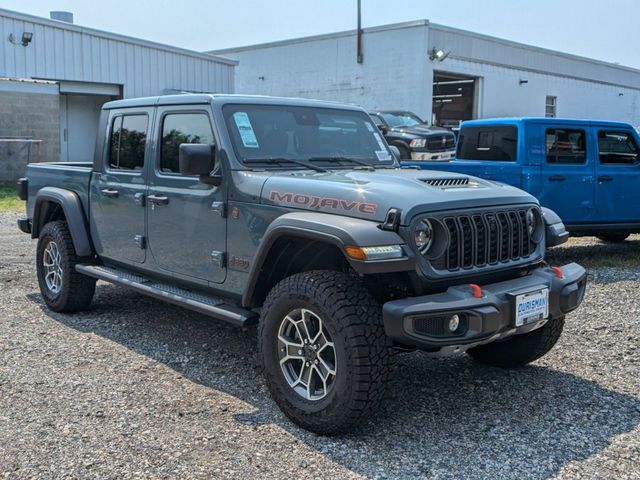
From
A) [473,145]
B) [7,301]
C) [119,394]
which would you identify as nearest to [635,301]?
[473,145]

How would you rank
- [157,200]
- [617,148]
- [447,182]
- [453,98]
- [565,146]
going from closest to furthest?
1. [447,182]
2. [157,200]
3. [565,146]
4. [617,148]
5. [453,98]

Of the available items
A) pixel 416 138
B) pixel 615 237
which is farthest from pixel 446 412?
pixel 416 138

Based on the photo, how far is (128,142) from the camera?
5.65 metres

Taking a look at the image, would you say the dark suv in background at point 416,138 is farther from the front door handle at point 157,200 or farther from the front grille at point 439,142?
the front door handle at point 157,200

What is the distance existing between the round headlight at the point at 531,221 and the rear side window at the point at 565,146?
4.60m

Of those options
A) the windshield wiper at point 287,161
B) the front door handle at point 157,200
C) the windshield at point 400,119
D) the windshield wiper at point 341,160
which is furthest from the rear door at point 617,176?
the windshield at point 400,119

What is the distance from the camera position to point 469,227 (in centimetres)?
387

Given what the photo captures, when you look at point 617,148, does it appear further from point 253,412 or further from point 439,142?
point 439,142

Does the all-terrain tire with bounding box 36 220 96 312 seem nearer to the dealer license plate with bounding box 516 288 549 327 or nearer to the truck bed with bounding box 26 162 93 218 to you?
the truck bed with bounding box 26 162 93 218

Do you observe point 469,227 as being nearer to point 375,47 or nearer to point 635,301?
point 635,301

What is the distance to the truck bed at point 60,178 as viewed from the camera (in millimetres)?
6059

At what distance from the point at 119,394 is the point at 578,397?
Result: 2.85 metres

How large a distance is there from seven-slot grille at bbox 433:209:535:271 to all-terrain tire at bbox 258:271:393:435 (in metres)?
0.49

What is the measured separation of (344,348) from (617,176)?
22.1ft
